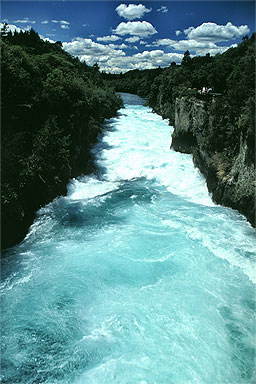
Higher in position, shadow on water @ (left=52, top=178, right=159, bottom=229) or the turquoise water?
shadow on water @ (left=52, top=178, right=159, bottom=229)

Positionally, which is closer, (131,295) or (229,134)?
(131,295)

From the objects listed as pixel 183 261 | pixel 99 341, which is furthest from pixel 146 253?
pixel 99 341

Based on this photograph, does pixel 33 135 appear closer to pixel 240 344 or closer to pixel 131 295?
pixel 131 295

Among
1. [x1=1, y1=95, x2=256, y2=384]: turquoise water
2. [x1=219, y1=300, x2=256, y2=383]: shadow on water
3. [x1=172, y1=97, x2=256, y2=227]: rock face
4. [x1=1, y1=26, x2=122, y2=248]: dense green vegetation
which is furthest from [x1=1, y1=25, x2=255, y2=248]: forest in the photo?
[x1=219, y1=300, x2=256, y2=383]: shadow on water

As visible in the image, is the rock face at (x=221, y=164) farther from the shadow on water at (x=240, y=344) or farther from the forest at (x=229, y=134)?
the shadow on water at (x=240, y=344)

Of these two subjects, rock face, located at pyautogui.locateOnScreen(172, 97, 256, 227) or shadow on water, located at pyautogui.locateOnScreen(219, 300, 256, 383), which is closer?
shadow on water, located at pyautogui.locateOnScreen(219, 300, 256, 383)

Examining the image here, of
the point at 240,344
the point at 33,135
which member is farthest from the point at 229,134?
the point at 240,344

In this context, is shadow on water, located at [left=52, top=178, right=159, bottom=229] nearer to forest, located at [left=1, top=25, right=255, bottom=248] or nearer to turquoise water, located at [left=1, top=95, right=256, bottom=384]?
turquoise water, located at [left=1, top=95, right=256, bottom=384]

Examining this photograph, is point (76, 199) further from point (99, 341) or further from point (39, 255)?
point (99, 341)
